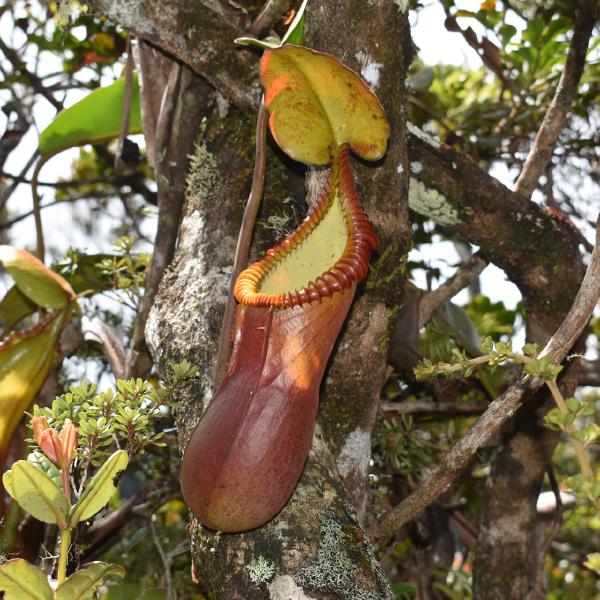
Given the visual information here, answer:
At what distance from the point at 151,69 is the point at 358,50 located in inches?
23.4

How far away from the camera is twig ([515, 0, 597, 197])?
1700mm

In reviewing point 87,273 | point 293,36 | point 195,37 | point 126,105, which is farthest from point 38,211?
point 293,36

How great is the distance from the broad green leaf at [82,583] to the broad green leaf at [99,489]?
0.05m

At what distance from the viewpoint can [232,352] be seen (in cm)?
108

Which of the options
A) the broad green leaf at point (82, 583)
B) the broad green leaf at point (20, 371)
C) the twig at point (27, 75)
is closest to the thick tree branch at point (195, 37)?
the broad green leaf at point (20, 371)

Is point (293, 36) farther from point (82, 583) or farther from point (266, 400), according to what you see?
point (82, 583)

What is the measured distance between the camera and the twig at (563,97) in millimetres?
1700

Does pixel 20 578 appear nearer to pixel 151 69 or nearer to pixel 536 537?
pixel 151 69

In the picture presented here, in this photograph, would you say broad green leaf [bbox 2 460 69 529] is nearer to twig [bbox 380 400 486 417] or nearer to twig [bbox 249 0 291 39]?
twig [bbox 249 0 291 39]

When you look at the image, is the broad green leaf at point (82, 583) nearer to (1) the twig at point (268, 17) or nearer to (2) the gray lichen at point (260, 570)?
(2) the gray lichen at point (260, 570)

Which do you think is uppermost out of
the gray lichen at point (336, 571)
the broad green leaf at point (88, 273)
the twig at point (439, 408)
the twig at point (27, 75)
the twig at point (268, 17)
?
the twig at point (27, 75)

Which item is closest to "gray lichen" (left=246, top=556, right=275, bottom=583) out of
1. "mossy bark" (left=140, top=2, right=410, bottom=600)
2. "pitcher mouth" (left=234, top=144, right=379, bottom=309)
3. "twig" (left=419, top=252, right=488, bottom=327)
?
"mossy bark" (left=140, top=2, right=410, bottom=600)

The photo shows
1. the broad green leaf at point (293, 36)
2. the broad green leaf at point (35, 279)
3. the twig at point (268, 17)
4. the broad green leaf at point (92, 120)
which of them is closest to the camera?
the broad green leaf at point (293, 36)

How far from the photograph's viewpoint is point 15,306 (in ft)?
6.12
